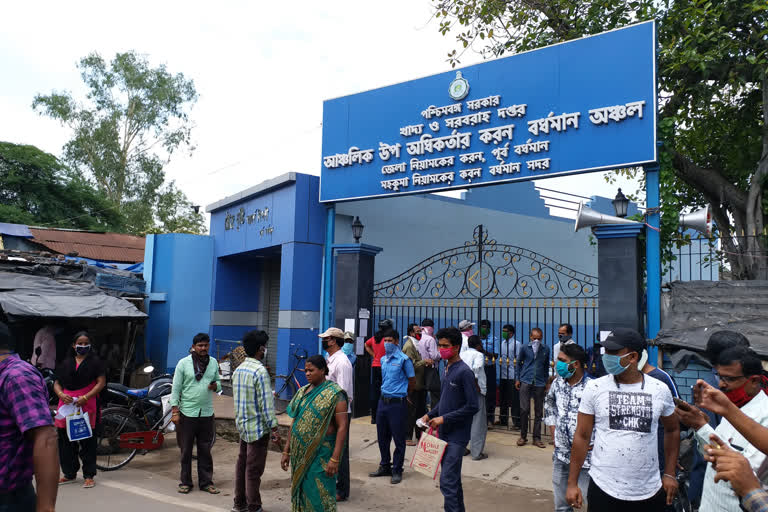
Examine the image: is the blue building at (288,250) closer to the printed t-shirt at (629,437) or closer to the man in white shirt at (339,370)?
the man in white shirt at (339,370)

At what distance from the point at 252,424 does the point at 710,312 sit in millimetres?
5743

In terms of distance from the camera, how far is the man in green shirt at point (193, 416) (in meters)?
6.63

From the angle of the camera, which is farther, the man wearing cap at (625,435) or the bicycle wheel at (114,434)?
the bicycle wheel at (114,434)

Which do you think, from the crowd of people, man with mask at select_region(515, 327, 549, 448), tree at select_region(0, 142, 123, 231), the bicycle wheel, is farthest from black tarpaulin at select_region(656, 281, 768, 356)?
tree at select_region(0, 142, 123, 231)

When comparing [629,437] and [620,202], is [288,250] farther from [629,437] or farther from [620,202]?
[629,437]

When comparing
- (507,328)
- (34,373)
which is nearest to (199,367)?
(34,373)

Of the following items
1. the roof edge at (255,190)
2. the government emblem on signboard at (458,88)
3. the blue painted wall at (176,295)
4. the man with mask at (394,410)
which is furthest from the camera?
the blue painted wall at (176,295)

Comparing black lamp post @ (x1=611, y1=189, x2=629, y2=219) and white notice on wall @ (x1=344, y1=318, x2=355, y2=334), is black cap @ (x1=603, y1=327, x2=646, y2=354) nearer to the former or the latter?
black lamp post @ (x1=611, y1=189, x2=629, y2=219)

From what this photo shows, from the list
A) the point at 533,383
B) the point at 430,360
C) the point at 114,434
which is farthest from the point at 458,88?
the point at 114,434

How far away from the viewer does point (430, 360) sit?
8742mm

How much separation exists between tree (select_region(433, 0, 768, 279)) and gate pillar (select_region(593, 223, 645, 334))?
26.1 inches

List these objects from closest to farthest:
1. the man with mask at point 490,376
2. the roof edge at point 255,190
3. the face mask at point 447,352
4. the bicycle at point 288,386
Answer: the face mask at point 447,352 < the man with mask at point 490,376 < the bicycle at point 288,386 < the roof edge at point 255,190

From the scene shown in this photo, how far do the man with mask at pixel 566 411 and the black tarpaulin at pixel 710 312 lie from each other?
265 centimetres

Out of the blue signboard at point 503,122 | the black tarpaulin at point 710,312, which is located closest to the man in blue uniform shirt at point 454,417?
the black tarpaulin at point 710,312
